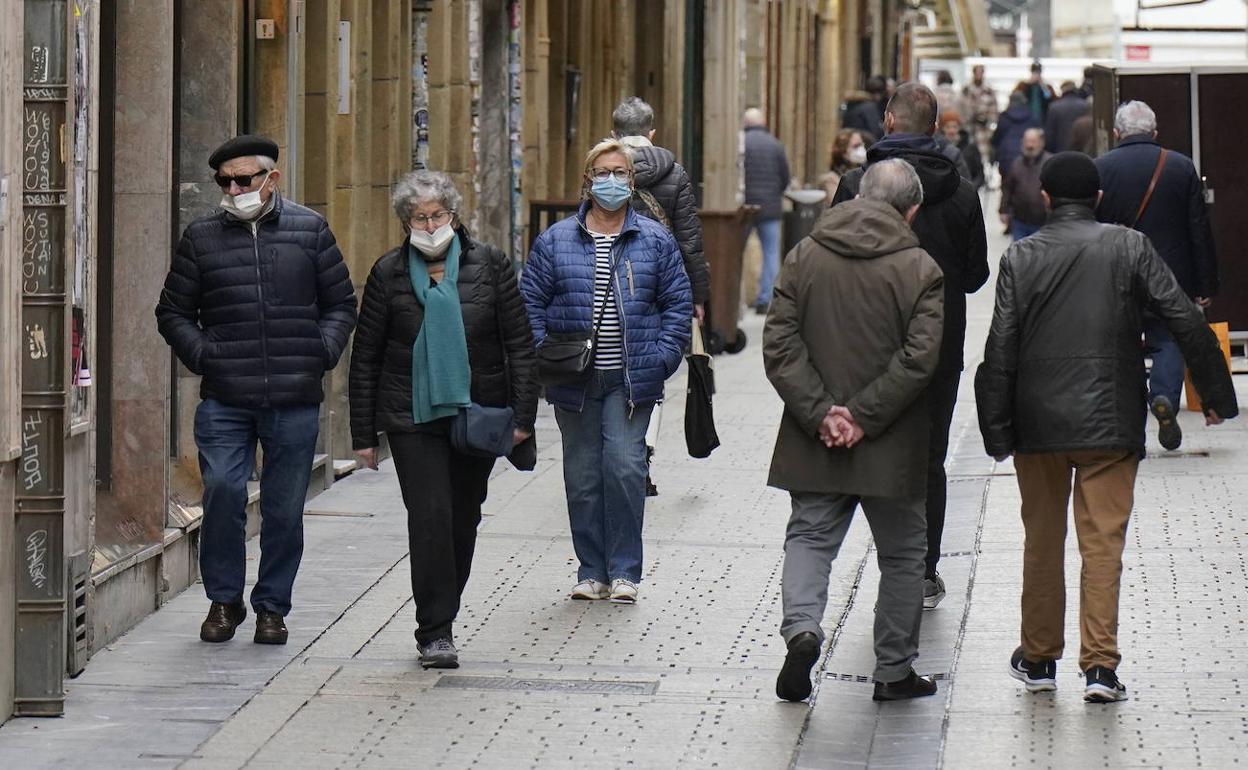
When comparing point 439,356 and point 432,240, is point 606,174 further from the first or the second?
point 439,356

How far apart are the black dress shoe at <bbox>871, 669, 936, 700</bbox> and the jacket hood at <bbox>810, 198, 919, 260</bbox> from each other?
1294 mm

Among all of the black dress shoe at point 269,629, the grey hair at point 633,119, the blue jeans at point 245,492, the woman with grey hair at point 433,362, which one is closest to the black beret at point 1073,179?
the woman with grey hair at point 433,362

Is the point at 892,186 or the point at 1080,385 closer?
the point at 1080,385

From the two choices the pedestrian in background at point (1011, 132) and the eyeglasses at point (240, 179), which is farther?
the pedestrian in background at point (1011, 132)

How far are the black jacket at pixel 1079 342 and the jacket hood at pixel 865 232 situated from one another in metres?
0.34

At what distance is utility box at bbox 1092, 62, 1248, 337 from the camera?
14.6 metres

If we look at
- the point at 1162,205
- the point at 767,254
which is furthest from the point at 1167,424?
the point at 767,254

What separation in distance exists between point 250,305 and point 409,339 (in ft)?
1.96

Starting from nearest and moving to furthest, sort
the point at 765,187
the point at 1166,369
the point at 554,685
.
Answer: the point at 554,685 → the point at 1166,369 → the point at 765,187

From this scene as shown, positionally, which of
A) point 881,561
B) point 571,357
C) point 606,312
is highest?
point 606,312

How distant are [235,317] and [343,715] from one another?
5.02 ft

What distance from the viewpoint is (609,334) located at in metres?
9.02

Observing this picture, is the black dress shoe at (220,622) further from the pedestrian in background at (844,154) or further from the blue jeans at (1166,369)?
the pedestrian in background at (844,154)

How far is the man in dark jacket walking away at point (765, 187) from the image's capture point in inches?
894
